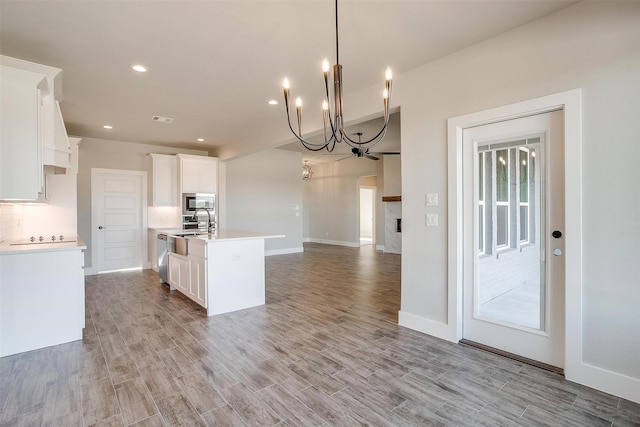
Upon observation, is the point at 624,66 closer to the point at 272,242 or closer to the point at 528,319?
the point at 528,319

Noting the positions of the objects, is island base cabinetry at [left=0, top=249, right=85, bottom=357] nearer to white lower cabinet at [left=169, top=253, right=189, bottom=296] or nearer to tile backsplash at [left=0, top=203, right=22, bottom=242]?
tile backsplash at [left=0, top=203, right=22, bottom=242]

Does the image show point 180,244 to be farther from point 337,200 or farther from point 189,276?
point 337,200

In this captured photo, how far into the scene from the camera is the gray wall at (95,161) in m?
6.02

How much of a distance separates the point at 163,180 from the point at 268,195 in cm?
265

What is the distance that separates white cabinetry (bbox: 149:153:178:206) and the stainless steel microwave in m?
0.21

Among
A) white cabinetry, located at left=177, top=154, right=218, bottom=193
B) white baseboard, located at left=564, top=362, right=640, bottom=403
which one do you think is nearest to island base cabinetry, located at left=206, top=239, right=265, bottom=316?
white baseboard, located at left=564, top=362, right=640, bottom=403

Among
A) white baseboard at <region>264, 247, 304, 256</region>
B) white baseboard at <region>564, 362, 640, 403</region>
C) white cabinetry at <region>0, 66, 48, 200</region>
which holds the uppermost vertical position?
white cabinetry at <region>0, 66, 48, 200</region>

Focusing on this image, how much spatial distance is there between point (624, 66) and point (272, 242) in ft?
24.0

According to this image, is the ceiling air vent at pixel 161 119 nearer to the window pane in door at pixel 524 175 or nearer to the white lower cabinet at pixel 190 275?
the white lower cabinet at pixel 190 275

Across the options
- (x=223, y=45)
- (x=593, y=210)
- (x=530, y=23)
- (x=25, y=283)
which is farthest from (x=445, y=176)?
(x=25, y=283)

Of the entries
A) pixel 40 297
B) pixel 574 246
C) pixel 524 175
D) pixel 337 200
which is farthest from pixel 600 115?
pixel 337 200

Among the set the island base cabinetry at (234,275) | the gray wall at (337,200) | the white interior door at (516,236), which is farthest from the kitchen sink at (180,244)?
the gray wall at (337,200)

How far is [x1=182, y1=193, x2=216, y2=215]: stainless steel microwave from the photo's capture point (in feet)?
21.9

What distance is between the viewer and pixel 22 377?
2.36 m
